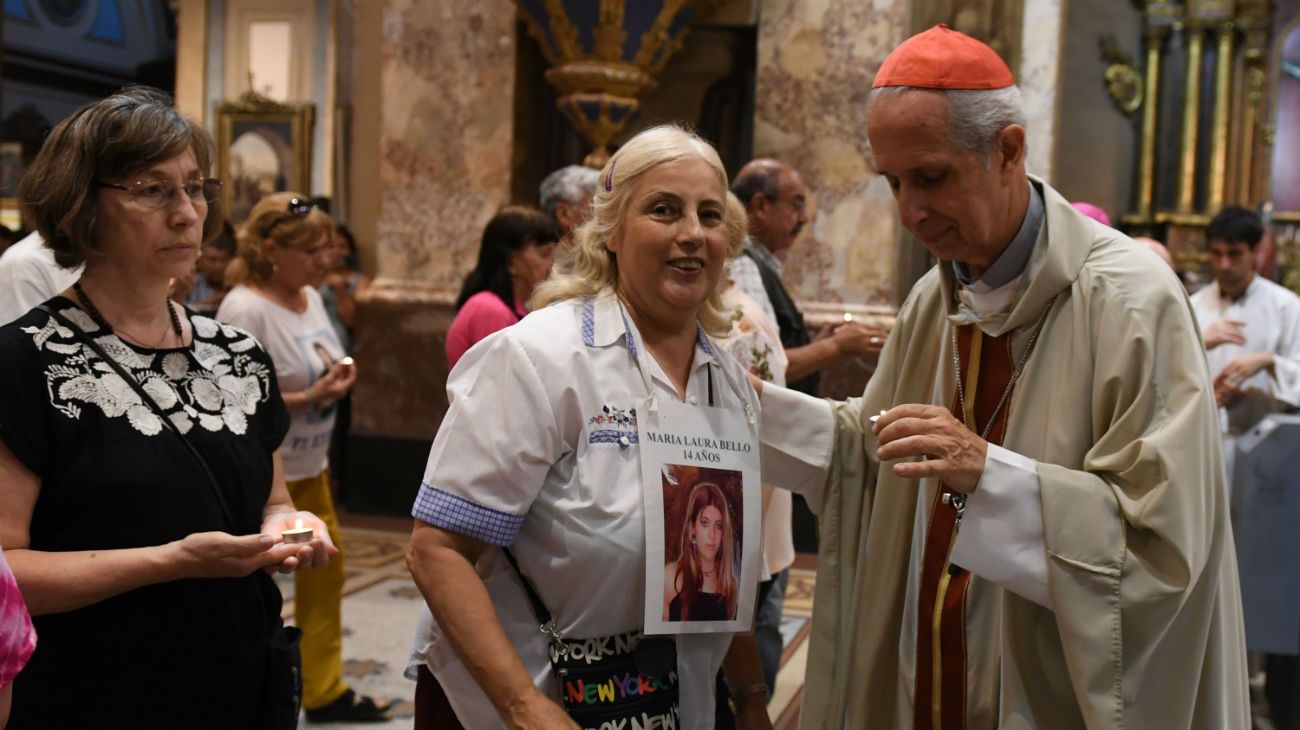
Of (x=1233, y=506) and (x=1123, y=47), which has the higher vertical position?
(x=1123, y=47)

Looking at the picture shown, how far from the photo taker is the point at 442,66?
7.64 m

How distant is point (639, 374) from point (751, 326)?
1686 mm

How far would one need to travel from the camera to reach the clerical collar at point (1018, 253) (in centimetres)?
225

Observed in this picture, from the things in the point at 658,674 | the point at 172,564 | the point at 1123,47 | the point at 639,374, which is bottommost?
the point at 658,674

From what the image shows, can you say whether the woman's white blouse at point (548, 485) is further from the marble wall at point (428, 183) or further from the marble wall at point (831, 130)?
the marble wall at point (428, 183)

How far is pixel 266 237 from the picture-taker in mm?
4383

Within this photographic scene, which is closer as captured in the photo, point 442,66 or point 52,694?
point 52,694

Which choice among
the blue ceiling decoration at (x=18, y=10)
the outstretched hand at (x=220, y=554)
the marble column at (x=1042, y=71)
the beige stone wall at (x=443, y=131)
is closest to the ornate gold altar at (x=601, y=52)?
the beige stone wall at (x=443, y=131)

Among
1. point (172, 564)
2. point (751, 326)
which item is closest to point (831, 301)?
point (751, 326)

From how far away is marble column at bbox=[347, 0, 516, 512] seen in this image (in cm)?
759

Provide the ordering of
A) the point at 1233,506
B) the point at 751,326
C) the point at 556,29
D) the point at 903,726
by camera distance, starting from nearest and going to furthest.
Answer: the point at 903,726
the point at 751,326
the point at 1233,506
the point at 556,29

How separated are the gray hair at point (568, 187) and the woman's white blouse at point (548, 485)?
299cm

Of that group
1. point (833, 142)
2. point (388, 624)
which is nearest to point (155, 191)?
point (388, 624)

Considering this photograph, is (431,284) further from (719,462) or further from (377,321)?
Result: (719,462)
